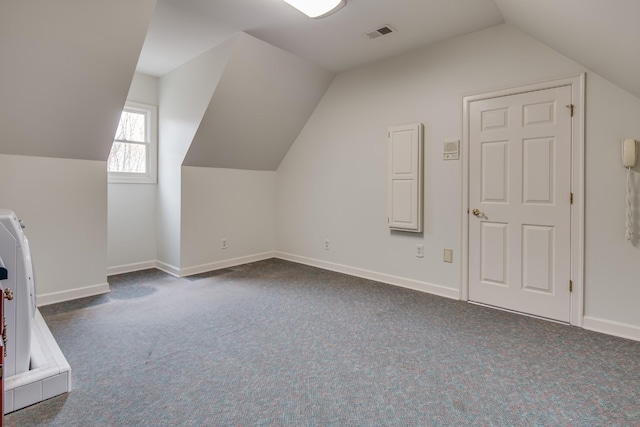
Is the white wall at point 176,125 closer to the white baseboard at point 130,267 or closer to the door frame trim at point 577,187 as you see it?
the white baseboard at point 130,267

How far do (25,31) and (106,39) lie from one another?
1.60 ft

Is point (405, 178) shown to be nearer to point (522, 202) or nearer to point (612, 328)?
point (522, 202)

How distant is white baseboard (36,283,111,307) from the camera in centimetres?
312

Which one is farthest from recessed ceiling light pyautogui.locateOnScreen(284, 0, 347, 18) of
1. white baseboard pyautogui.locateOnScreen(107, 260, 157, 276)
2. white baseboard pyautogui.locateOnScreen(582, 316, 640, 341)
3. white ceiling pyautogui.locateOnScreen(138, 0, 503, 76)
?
white baseboard pyautogui.locateOnScreen(107, 260, 157, 276)

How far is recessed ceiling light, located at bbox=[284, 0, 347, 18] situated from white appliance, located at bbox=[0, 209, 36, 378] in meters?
2.37

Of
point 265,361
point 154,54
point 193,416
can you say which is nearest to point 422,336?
point 265,361

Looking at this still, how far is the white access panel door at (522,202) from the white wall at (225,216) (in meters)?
3.03

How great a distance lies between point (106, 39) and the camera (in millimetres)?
2611

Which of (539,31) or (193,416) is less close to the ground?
(539,31)

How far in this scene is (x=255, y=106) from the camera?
163 inches

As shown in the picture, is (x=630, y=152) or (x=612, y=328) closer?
(x=630, y=152)

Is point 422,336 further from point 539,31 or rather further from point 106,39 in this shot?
point 106,39

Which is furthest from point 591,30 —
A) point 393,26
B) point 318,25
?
point 318,25

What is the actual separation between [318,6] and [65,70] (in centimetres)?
208
